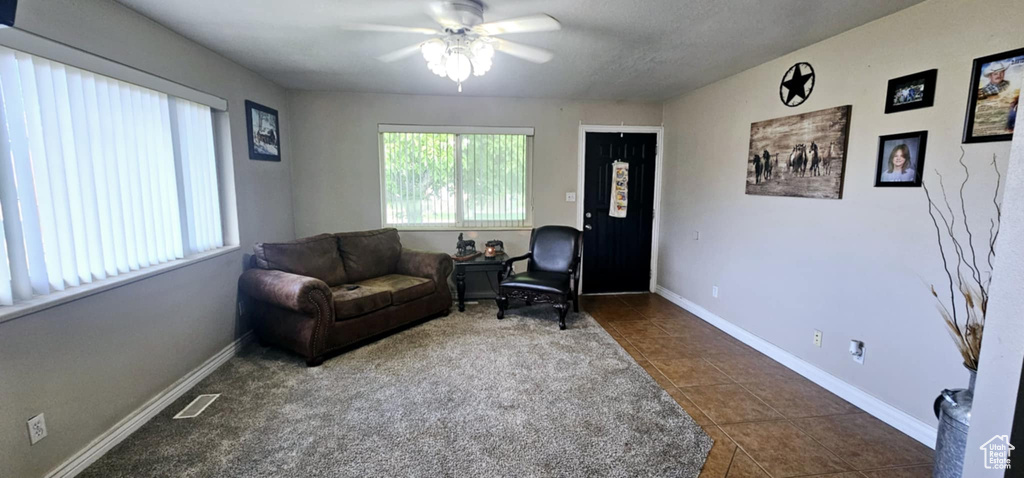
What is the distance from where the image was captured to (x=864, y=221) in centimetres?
246

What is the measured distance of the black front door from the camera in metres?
4.82

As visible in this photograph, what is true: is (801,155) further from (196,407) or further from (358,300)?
(196,407)

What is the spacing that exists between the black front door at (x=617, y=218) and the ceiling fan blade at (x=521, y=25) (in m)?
2.54

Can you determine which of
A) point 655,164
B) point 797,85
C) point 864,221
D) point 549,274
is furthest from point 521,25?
point 655,164

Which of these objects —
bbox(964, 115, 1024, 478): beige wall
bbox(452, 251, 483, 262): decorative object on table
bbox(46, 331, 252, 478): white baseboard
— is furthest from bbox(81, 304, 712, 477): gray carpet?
bbox(452, 251, 483, 262): decorative object on table

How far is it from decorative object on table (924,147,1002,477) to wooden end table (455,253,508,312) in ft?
10.2

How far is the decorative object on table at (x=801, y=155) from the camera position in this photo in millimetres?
2617

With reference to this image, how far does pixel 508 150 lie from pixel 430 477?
3.54 m

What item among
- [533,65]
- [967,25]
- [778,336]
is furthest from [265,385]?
[967,25]

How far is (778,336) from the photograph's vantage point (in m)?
3.14

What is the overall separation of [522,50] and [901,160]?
2256 millimetres

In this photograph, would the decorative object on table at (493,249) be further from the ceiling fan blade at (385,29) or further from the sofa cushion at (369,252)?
the ceiling fan blade at (385,29)

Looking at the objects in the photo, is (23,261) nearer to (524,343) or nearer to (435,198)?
(524,343)

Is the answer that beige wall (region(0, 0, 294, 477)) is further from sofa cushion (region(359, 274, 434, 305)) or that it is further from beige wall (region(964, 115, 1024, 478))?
beige wall (region(964, 115, 1024, 478))
